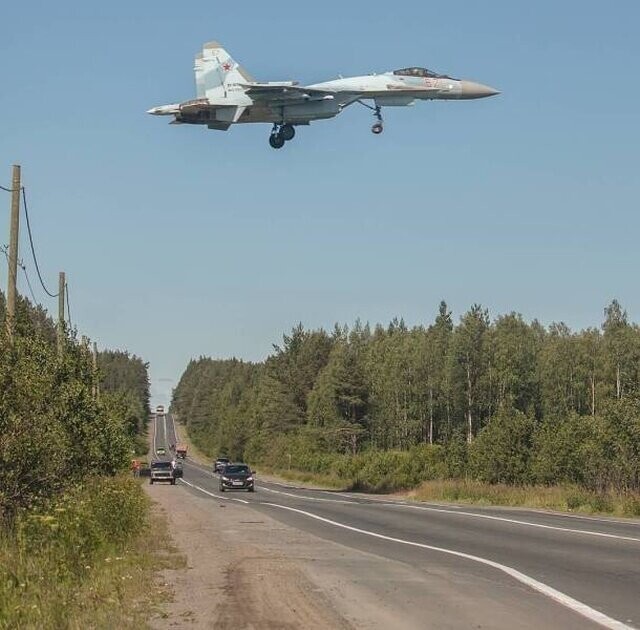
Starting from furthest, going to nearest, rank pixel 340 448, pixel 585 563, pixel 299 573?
1. pixel 340 448
2. pixel 585 563
3. pixel 299 573

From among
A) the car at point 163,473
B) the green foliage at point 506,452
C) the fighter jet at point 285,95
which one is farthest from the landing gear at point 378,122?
the car at point 163,473

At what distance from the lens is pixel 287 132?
3331 cm

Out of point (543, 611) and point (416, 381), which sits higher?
point (416, 381)

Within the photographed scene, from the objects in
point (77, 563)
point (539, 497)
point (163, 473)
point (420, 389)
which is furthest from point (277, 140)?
point (420, 389)

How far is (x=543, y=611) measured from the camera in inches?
446

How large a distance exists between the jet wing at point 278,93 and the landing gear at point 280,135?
2.53 ft

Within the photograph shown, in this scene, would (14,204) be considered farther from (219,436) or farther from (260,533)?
(219,436)

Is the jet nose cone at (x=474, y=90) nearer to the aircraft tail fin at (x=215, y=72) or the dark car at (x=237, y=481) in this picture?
the aircraft tail fin at (x=215, y=72)

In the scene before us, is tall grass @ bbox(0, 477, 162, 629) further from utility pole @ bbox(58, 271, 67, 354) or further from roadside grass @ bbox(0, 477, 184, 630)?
utility pole @ bbox(58, 271, 67, 354)

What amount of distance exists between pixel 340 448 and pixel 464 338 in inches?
641

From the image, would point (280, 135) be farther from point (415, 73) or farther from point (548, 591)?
point (548, 591)

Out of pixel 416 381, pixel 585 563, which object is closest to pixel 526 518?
pixel 585 563

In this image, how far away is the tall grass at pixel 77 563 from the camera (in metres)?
9.99

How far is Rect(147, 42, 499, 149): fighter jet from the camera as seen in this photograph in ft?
109
